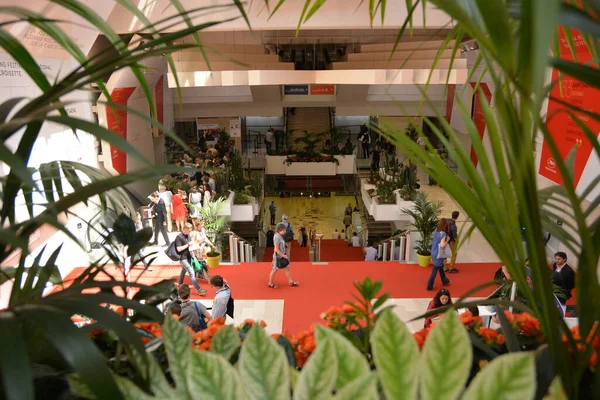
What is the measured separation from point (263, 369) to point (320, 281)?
672 cm

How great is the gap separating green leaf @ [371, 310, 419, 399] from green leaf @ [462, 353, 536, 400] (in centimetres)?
7

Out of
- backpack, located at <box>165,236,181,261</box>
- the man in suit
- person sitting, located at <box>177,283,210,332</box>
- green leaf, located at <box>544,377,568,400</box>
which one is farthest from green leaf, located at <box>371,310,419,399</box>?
the man in suit

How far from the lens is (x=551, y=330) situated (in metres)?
0.76

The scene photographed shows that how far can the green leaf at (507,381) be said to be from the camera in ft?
1.41

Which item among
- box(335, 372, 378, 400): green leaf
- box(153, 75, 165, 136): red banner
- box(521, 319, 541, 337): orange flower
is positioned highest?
box(153, 75, 165, 136): red banner

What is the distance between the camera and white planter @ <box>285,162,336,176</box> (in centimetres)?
1505

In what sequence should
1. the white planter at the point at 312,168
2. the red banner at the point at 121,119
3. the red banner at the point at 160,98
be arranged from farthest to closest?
1. the white planter at the point at 312,168
2. the red banner at the point at 160,98
3. the red banner at the point at 121,119

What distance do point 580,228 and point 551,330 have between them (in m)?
0.19

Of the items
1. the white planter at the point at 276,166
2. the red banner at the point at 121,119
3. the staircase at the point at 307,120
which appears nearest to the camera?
the red banner at the point at 121,119

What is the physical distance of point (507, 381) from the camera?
17.0 inches

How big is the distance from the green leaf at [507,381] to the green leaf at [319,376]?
127 mm

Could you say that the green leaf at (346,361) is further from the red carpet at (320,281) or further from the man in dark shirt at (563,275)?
the man in dark shirt at (563,275)

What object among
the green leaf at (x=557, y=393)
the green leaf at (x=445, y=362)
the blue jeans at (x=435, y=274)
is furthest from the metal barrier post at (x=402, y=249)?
the green leaf at (x=557, y=393)

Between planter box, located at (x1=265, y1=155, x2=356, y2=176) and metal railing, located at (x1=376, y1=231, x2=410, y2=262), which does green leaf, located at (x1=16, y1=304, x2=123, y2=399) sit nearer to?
metal railing, located at (x1=376, y1=231, x2=410, y2=262)
